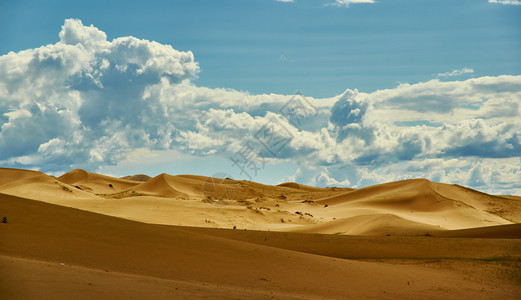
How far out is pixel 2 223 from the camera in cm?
1178

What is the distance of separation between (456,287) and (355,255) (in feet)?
17.1

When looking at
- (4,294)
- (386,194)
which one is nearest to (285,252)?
(4,294)

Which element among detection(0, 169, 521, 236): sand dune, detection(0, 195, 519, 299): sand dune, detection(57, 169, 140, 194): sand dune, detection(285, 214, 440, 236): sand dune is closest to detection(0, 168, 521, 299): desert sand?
detection(0, 195, 519, 299): sand dune

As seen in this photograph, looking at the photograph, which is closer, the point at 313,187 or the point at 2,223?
the point at 2,223

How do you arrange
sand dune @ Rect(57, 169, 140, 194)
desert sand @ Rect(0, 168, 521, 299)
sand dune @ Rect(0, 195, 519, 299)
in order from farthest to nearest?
1. sand dune @ Rect(57, 169, 140, 194)
2. sand dune @ Rect(0, 195, 519, 299)
3. desert sand @ Rect(0, 168, 521, 299)

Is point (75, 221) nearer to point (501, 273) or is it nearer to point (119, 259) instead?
point (119, 259)

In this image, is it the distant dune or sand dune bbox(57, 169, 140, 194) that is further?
the distant dune

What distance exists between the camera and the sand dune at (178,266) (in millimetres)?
8898

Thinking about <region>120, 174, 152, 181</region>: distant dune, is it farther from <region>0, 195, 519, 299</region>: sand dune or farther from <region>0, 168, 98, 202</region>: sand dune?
<region>0, 195, 519, 299</region>: sand dune

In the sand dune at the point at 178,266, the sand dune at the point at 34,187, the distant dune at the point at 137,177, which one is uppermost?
the distant dune at the point at 137,177

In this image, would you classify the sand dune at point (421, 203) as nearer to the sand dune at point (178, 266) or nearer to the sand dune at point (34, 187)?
the sand dune at point (178, 266)

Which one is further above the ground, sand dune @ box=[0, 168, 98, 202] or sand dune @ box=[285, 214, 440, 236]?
sand dune @ box=[0, 168, 98, 202]

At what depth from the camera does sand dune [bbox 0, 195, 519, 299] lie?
8.90 m

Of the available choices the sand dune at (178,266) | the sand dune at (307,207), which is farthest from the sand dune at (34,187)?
the sand dune at (178,266)
